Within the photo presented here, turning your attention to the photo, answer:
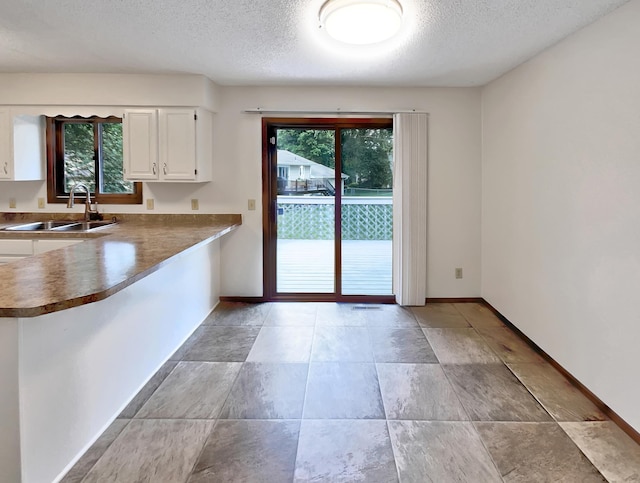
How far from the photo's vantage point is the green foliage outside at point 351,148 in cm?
454

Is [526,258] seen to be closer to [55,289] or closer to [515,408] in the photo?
[515,408]

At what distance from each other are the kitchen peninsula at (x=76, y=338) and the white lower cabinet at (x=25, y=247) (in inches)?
2.0

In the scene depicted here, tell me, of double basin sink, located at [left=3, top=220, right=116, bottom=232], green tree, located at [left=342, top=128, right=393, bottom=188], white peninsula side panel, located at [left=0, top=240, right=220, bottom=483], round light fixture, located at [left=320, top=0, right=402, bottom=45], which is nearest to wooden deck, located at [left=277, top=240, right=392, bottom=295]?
green tree, located at [left=342, top=128, right=393, bottom=188]

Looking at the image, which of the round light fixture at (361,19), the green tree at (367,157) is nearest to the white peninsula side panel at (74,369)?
the round light fixture at (361,19)

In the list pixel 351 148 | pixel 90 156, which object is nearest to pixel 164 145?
pixel 90 156

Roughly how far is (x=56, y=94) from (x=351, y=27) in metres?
2.97

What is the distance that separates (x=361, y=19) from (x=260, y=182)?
2.32 metres

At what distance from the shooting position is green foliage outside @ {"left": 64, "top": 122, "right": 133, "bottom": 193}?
434 cm

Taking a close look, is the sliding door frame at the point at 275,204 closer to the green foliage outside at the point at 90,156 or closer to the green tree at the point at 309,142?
the green tree at the point at 309,142

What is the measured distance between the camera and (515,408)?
249 centimetres

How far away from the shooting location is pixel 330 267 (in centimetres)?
468

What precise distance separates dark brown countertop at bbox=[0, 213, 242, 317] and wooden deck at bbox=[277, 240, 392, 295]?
1.00 meters

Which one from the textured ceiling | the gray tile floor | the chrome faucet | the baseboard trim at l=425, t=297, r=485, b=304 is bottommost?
the gray tile floor

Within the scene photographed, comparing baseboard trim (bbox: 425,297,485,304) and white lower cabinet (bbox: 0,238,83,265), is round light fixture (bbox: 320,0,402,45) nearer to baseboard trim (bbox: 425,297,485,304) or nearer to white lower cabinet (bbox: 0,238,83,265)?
white lower cabinet (bbox: 0,238,83,265)
